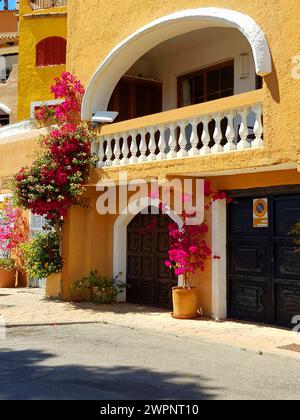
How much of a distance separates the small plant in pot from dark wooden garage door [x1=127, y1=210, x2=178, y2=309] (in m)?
0.31

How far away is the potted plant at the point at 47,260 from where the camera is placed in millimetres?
12445

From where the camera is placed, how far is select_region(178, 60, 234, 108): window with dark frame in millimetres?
12109

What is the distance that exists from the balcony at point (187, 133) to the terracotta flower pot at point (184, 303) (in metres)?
2.47

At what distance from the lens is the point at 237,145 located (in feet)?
28.7

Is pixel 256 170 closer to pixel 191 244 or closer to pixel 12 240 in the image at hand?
pixel 191 244

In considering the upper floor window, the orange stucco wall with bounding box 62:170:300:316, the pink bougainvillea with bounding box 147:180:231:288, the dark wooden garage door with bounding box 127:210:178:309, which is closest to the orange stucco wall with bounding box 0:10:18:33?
the upper floor window

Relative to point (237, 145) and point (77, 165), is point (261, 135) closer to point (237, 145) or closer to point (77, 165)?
point (237, 145)

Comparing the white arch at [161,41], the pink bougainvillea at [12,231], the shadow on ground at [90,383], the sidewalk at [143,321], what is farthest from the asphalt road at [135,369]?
the pink bougainvillea at [12,231]

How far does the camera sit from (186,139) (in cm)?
997

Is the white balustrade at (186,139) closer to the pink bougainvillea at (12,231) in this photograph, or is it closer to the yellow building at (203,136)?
the yellow building at (203,136)

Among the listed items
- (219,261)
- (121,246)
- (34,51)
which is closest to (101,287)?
(121,246)

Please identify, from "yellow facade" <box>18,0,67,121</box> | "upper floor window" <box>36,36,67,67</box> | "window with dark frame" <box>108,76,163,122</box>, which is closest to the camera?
"window with dark frame" <box>108,76,163,122</box>

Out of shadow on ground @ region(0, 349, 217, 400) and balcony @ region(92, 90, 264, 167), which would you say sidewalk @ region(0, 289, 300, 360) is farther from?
balcony @ region(92, 90, 264, 167)

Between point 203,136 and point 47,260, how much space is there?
5.20m
